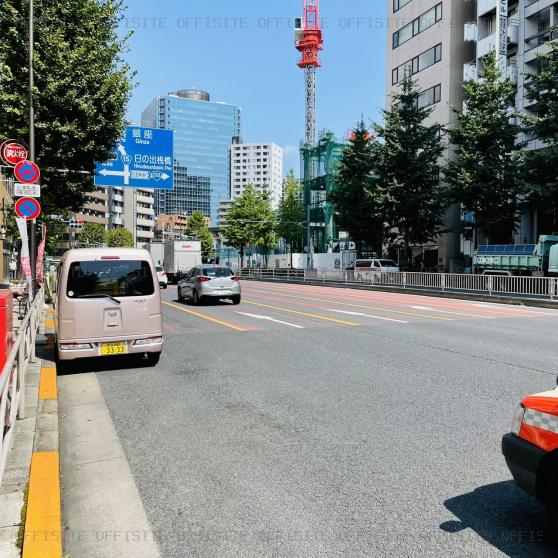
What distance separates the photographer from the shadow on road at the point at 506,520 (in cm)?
301

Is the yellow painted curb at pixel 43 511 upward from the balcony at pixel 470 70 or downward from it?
downward

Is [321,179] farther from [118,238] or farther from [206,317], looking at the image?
[118,238]

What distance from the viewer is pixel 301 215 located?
6675 cm

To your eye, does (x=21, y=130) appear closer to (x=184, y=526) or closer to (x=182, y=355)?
(x=182, y=355)

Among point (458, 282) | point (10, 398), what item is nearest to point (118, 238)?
point (458, 282)

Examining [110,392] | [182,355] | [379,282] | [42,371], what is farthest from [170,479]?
[379,282]

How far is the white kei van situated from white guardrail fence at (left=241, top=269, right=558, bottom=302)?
1660cm

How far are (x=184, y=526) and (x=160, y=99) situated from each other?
20060 cm

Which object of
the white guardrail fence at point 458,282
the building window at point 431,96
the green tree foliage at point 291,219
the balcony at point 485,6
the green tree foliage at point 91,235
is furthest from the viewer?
the green tree foliage at point 91,235

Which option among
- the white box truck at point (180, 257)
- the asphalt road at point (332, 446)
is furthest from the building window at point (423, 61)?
the asphalt road at point (332, 446)

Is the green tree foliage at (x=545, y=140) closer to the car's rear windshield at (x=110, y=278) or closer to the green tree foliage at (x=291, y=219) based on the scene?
the car's rear windshield at (x=110, y=278)

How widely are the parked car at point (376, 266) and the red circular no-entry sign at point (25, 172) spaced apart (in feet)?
83.1

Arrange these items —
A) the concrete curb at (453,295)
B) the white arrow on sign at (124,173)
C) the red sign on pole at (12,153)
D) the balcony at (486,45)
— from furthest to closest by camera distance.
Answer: the balcony at (486,45), the white arrow on sign at (124,173), the concrete curb at (453,295), the red sign on pole at (12,153)

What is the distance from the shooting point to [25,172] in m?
10.2
